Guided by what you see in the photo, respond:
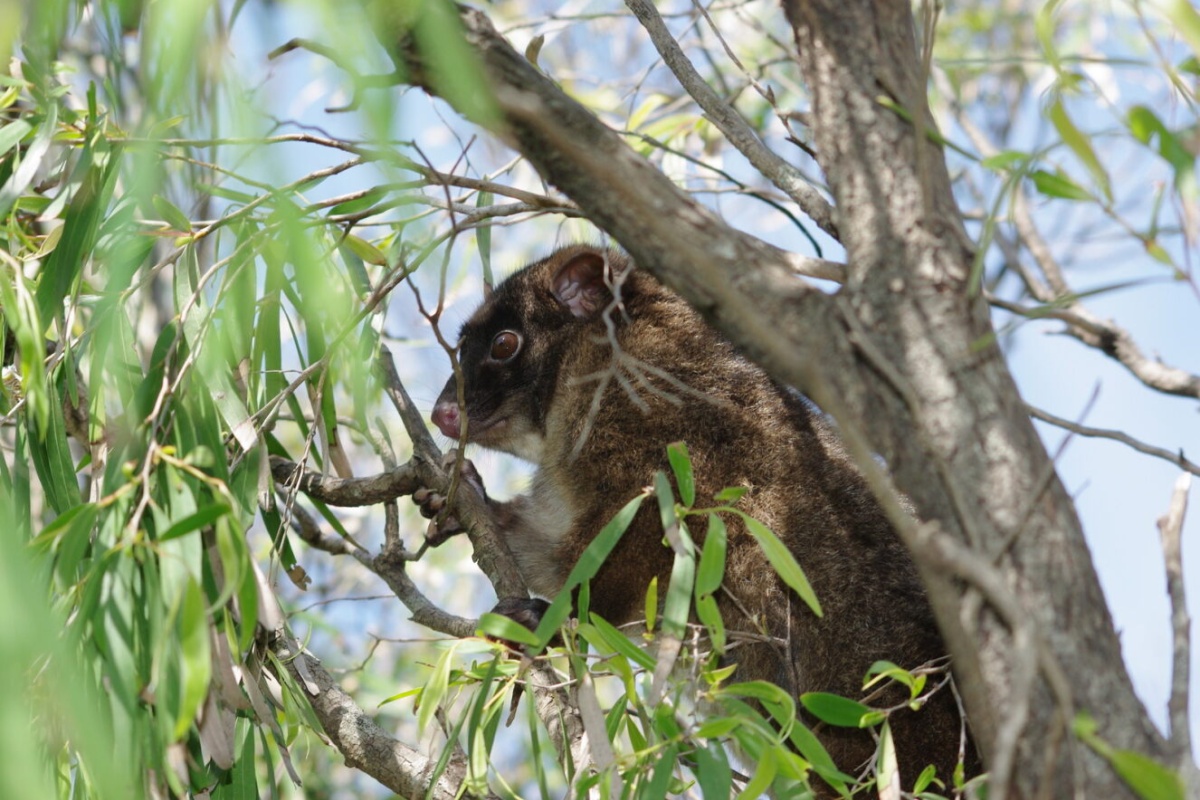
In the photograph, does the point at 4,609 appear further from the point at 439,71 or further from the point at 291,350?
the point at 291,350

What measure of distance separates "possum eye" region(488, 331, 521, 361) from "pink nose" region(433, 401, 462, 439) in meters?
0.30

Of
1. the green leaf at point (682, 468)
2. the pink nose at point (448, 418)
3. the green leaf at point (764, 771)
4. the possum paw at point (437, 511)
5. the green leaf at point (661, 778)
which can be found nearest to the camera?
the green leaf at point (764, 771)

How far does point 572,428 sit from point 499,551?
0.84 meters

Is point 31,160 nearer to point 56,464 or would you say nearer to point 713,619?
point 56,464

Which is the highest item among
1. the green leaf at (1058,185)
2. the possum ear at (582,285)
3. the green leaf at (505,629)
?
the possum ear at (582,285)

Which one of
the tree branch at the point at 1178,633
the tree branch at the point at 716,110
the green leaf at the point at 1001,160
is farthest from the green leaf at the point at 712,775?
the tree branch at the point at 716,110

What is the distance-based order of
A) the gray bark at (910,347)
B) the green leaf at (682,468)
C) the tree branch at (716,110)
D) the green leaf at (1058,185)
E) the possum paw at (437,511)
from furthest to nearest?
the possum paw at (437,511) < the tree branch at (716,110) < the green leaf at (682,468) < the green leaf at (1058,185) < the gray bark at (910,347)

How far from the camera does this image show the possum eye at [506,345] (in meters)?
5.03

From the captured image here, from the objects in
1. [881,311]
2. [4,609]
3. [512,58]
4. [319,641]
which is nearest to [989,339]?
[881,311]

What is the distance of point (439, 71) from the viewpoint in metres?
1.95

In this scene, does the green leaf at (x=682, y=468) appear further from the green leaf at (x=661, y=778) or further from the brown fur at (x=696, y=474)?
the green leaf at (x=661, y=778)

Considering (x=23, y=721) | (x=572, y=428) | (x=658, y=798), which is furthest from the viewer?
(x=572, y=428)

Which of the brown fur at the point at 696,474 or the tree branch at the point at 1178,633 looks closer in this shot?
the tree branch at the point at 1178,633

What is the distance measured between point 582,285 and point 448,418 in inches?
30.7
